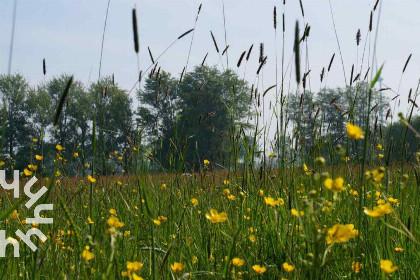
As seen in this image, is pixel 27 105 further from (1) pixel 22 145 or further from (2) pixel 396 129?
(2) pixel 396 129

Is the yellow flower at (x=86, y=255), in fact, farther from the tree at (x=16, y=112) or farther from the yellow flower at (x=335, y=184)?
the tree at (x=16, y=112)

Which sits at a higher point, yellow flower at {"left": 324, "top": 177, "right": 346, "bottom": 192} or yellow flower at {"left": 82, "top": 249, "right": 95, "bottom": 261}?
yellow flower at {"left": 324, "top": 177, "right": 346, "bottom": 192}

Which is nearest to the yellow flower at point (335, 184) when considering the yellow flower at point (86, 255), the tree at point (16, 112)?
the yellow flower at point (86, 255)

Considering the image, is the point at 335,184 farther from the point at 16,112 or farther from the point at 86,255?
the point at 16,112

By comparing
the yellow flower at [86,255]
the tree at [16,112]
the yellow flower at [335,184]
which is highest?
the tree at [16,112]

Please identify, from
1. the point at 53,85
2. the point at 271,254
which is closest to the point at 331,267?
the point at 271,254

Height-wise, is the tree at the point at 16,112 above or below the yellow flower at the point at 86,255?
above

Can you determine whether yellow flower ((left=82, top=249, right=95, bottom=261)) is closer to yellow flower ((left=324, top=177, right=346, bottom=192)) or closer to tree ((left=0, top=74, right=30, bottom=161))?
yellow flower ((left=324, top=177, right=346, bottom=192))

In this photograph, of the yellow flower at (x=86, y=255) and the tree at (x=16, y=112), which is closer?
the yellow flower at (x=86, y=255)

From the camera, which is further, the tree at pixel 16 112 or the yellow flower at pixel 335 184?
the tree at pixel 16 112

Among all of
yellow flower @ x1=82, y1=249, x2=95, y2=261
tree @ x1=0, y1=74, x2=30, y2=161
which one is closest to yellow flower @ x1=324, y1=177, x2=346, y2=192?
yellow flower @ x1=82, y1=249, x2=95, y2=261

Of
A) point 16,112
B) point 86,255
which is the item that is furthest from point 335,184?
point 16,112

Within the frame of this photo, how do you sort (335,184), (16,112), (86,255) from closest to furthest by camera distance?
(335,184)
(86,255)
(16,112)

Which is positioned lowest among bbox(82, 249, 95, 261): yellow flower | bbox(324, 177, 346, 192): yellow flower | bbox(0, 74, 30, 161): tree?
bbox(82, 249, 95, 261): yellow flower
